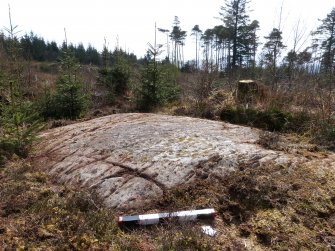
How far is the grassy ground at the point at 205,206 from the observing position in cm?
278

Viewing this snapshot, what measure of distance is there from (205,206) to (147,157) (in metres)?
1.27

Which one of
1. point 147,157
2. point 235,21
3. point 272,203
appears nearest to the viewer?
point 272,203

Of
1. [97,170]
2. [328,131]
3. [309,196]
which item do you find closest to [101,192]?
[97,170]

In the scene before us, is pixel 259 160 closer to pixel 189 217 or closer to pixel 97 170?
pixel 189 217

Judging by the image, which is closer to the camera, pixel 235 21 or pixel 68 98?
pixel 68 98

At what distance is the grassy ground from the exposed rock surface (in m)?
0.20

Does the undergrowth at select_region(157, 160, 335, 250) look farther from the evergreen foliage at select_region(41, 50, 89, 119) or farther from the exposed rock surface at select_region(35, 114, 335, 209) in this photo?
the evergreen foliage at select_region(41, 50, 89, 119)

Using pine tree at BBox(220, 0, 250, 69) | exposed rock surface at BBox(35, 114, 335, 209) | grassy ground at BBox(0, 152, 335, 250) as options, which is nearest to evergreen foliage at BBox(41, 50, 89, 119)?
exposed rock surface at BBox(35, 114, 335, 209)

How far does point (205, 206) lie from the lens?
10.8ft

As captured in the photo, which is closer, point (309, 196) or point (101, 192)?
point (309, 196)

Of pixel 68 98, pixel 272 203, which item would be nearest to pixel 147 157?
pixel 272 203

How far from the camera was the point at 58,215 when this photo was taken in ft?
10.2

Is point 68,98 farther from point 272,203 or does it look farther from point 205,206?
point 272,203

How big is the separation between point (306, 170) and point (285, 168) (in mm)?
257
